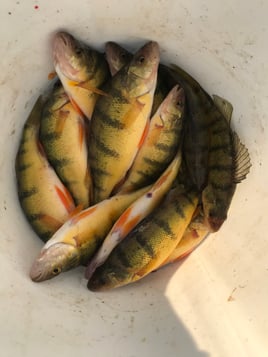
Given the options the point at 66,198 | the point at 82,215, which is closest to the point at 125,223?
the point at 82,215

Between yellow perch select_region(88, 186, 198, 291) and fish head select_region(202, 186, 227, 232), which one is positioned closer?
yellow perch select_region(88, 186, 198, 291)

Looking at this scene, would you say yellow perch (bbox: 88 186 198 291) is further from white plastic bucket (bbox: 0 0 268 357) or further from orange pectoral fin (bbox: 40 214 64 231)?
orange pectoral fin (bbox: 40 214 64 231)

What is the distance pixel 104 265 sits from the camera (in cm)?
179

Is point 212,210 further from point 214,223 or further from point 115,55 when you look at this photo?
point 115,55

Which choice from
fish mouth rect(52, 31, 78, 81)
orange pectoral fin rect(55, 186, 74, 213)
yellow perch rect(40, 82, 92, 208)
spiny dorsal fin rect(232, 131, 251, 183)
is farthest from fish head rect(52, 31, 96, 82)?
spiny dorsal fin rect(232, 131, 251, 183)

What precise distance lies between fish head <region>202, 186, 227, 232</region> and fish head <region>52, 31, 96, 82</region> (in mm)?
721

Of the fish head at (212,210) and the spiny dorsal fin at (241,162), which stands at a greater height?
the spiny dorsal fin at (241,162)

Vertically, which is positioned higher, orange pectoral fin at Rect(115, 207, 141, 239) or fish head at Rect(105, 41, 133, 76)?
fish head at Rect(105, 41, 133, 76)

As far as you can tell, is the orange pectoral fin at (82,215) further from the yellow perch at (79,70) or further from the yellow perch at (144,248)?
the yellow perch at (79,70)

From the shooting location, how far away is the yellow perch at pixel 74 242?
72.0 inches

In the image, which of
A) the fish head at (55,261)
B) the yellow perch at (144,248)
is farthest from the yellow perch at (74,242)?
the yellow perch at (144,248)

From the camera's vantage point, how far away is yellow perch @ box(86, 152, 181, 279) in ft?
6.00

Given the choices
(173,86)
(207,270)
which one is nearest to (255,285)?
(207,270)

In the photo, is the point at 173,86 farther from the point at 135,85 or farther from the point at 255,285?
the point at 255,285
